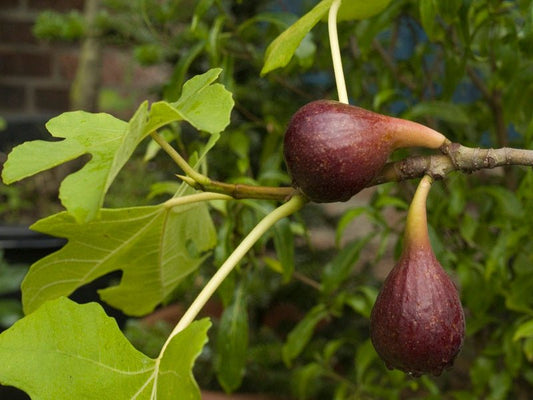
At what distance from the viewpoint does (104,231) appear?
23.2 inches

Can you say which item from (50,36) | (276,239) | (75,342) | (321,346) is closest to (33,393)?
(75,342)

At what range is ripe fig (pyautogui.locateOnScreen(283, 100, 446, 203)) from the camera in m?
0.43

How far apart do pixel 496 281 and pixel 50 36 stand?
3.59 feet

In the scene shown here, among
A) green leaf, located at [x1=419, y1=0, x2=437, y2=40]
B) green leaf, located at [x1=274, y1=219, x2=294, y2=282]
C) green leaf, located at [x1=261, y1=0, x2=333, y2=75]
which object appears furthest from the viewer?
green leaf, located at [x1=274, y1=219, x2=294, y2=282]

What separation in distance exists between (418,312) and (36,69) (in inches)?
88.2

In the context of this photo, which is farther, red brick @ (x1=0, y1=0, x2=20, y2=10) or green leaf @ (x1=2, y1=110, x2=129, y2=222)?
red brick @ (x1=0, y1=0, x2=20, y2=10)

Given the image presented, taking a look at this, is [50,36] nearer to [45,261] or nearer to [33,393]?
[45,261]

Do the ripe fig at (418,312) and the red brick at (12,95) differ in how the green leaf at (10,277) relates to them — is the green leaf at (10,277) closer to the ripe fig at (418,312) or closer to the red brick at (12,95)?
the red brick at (12,95)

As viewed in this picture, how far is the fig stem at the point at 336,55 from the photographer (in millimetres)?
503

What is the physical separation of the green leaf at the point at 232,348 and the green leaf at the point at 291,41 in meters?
0.52

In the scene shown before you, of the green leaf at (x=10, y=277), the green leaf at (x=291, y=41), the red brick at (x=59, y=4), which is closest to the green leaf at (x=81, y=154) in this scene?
the green leaf at (x=291, y=41)

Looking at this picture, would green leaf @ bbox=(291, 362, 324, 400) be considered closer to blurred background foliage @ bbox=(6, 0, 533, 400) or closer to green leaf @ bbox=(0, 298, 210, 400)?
blurred background foliage @ bbox=(6, 0, 533, 400)

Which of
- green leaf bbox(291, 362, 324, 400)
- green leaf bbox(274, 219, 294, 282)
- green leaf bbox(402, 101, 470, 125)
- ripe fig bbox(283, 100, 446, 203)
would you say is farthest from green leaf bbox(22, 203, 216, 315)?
green leaf bbox(291, 362, 324, 400)

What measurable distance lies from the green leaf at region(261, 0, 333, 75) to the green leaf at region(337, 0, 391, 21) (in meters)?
0.03
